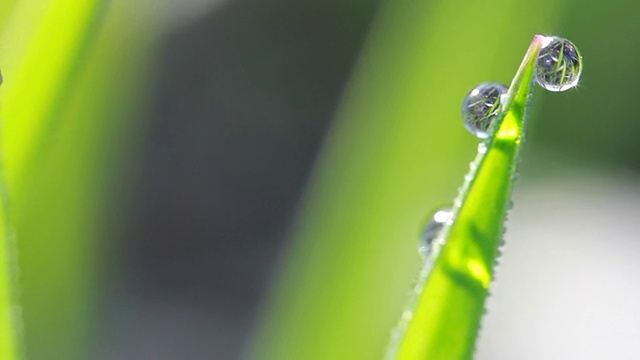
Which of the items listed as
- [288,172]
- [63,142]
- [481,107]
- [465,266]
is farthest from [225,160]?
[465,266]

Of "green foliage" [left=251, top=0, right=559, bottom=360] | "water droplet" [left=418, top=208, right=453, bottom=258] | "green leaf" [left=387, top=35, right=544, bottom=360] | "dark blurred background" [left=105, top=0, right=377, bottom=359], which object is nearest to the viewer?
"green leaf" [left=387, top=35, right=544, bottom=360]

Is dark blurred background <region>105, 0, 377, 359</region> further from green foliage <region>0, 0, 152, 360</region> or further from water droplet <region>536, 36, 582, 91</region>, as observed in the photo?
water droplet <region>536, 36, 582, 91</region>

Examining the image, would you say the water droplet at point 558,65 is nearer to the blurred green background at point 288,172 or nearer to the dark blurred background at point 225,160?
the blurred green background at point 288,172

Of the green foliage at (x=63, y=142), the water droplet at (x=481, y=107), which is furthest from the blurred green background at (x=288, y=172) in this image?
the water droplet at (x=481, y=107)

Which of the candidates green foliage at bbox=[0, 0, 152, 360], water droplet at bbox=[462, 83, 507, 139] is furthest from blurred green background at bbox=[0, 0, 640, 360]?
water droplet at bbox=[462, 83, 507, 139]

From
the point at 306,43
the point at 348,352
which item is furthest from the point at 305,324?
the point at 306,43

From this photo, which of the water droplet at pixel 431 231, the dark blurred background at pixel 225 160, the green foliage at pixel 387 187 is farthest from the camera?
the dark blurred background at pixel 225 160
